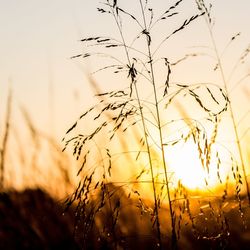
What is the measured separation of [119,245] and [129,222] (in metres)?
1.11

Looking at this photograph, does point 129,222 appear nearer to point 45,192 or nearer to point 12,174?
point 45,192

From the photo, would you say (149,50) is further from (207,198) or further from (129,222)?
(129,222)

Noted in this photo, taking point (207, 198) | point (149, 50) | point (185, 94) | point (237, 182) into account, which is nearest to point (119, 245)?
point (207, 198)

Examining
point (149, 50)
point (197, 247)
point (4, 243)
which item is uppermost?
point (149, 50)

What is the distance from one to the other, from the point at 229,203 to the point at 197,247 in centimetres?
110

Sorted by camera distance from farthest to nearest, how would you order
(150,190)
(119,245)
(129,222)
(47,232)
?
(129,222)
(47,232)
(150,190)
(119,245)

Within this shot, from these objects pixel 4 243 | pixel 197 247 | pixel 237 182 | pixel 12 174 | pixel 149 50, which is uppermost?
pixel 149 50

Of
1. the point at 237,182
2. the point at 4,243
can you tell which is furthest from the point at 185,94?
the point at 4,243

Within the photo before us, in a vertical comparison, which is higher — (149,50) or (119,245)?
(149,50)

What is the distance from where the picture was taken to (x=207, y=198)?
241cm

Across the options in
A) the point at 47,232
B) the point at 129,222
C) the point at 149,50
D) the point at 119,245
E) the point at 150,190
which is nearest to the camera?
the point at 149,50

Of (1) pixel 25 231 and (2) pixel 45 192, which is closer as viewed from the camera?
(1) pixel 25 231

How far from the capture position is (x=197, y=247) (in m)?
3.70

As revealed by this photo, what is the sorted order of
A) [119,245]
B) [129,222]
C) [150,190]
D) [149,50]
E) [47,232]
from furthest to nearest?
[129,222] → [47,232] → [150,190] → [119,245] → [149,50]
